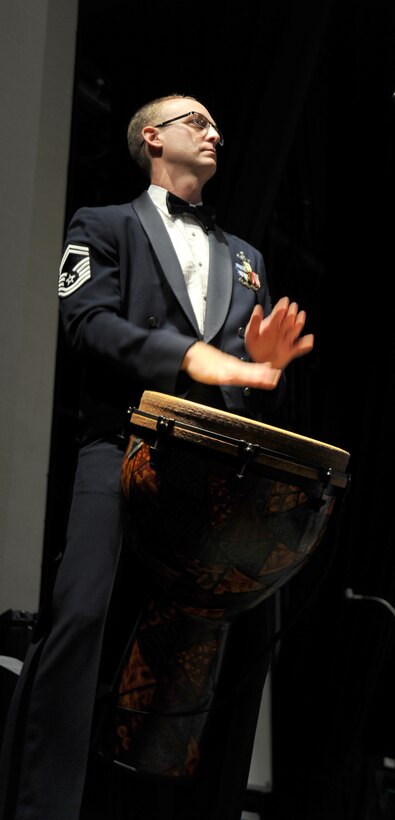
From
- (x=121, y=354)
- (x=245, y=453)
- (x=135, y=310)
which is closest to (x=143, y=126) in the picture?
(x=135, y=310)

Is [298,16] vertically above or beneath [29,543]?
above

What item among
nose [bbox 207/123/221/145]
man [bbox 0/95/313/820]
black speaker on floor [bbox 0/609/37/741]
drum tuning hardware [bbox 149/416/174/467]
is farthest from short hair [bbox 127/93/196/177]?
black speaker on floor [bbox 0/609/37/741]

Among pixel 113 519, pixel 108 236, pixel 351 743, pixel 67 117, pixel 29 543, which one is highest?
pixel 67 117

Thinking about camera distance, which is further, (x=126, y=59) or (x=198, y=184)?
(x=126, y=59)

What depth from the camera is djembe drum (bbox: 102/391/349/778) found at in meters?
1.66

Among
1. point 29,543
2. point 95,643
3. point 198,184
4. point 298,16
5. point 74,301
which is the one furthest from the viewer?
point 298,16

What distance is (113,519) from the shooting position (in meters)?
1.80

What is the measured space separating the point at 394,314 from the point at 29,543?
157cm

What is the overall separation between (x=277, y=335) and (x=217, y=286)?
0.30m

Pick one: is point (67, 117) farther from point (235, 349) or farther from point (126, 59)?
point (235, 349)

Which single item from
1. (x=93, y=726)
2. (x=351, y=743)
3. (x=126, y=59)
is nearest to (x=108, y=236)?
(x=93, y=726)

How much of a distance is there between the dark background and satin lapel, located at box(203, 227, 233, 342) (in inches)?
26.8

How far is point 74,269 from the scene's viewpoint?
1908 mm

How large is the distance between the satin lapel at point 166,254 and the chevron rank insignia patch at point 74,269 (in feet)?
0.49
